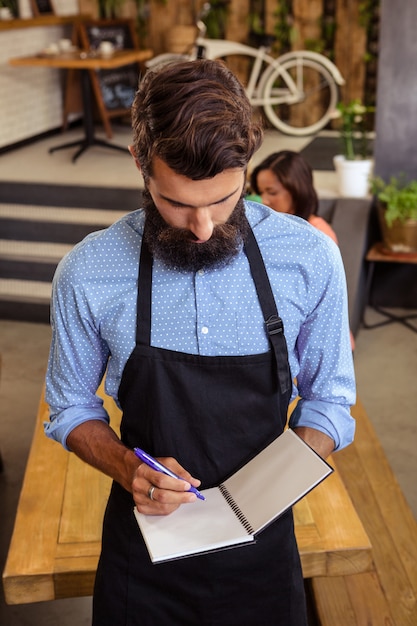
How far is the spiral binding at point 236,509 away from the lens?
1.44m

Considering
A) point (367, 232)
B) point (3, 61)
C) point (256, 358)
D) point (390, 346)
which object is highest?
point (256, 358)

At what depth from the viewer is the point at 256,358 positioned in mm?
1516

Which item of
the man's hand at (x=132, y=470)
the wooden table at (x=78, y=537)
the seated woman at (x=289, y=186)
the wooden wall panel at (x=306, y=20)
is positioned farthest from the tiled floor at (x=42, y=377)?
the wooden wall panel at (x=306, y=20)

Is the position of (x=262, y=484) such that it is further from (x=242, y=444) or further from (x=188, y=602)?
(x=188, y=602)

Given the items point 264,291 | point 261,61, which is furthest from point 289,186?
point 261,61

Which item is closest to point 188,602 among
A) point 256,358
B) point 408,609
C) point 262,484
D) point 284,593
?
point 284,593

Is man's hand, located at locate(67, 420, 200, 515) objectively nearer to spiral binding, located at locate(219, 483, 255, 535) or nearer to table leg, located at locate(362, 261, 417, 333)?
spiral binding, located at locate(219, 483, 255, 535)

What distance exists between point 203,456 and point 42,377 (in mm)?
3557

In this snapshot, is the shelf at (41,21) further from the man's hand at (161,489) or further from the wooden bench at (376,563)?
the man's hand at (161,489)

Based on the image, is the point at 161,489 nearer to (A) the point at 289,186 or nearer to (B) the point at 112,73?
(A) the point at 289,186

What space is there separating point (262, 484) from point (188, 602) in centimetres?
33

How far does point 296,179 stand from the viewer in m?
3.97

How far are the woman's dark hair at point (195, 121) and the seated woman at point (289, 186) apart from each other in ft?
8.77

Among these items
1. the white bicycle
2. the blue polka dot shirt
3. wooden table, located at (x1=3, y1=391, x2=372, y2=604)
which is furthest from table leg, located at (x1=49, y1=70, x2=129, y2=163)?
the blue polka dot shirt
